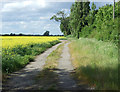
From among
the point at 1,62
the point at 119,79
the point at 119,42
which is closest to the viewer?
the point at 119,79

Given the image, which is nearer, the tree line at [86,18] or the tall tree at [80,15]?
the tree line at [86,18]

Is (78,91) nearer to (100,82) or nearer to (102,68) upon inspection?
(100,82)

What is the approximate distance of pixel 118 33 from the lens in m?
14.4

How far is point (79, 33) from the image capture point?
3694cm

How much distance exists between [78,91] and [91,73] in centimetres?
167

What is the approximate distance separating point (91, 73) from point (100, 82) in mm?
1134

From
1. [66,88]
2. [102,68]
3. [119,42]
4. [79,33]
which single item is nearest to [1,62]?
[66,88]

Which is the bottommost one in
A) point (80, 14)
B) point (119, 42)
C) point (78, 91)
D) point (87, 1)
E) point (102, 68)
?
point (78, 91)

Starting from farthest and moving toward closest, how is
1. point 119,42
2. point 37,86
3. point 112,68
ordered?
1. point 119,42
2. point 112,68
3. point 37,86

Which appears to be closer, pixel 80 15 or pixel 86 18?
pixel 86 18

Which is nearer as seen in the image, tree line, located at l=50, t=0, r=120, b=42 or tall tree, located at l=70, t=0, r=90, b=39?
tree line, located at l=50, t=0, r=120, b=42

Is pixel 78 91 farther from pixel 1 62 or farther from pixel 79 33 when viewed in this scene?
pixel 79 33

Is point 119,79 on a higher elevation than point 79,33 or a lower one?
lower

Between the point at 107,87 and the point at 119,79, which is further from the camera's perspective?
the point at 119,79
